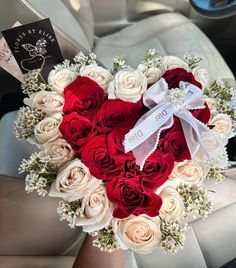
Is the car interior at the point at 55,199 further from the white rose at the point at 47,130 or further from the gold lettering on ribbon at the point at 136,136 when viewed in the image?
the gold lettering on ribbon at the point at 136,136

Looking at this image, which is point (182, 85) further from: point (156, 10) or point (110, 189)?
point (156, 10)

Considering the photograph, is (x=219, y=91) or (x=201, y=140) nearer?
(x=201, y=140)

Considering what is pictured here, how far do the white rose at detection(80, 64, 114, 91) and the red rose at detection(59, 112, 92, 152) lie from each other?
0.35 feet

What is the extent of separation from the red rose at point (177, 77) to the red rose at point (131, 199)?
23 cm

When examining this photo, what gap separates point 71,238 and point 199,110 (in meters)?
0.49

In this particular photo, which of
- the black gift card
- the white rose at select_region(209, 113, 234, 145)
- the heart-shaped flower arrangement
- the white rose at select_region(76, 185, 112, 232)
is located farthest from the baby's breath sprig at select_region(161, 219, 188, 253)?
the black gift card

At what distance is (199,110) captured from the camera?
75 centimetres

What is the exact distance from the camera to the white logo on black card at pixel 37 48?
0.89 m

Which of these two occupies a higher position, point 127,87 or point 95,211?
point 127,87

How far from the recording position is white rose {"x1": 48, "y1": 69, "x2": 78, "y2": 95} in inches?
31.6

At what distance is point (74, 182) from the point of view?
0.67 meters

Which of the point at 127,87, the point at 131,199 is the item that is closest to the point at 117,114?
the point at 127,87

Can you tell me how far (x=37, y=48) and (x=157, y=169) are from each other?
1.45 feet

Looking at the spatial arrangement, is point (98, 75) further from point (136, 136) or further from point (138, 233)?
point (138, 233)
